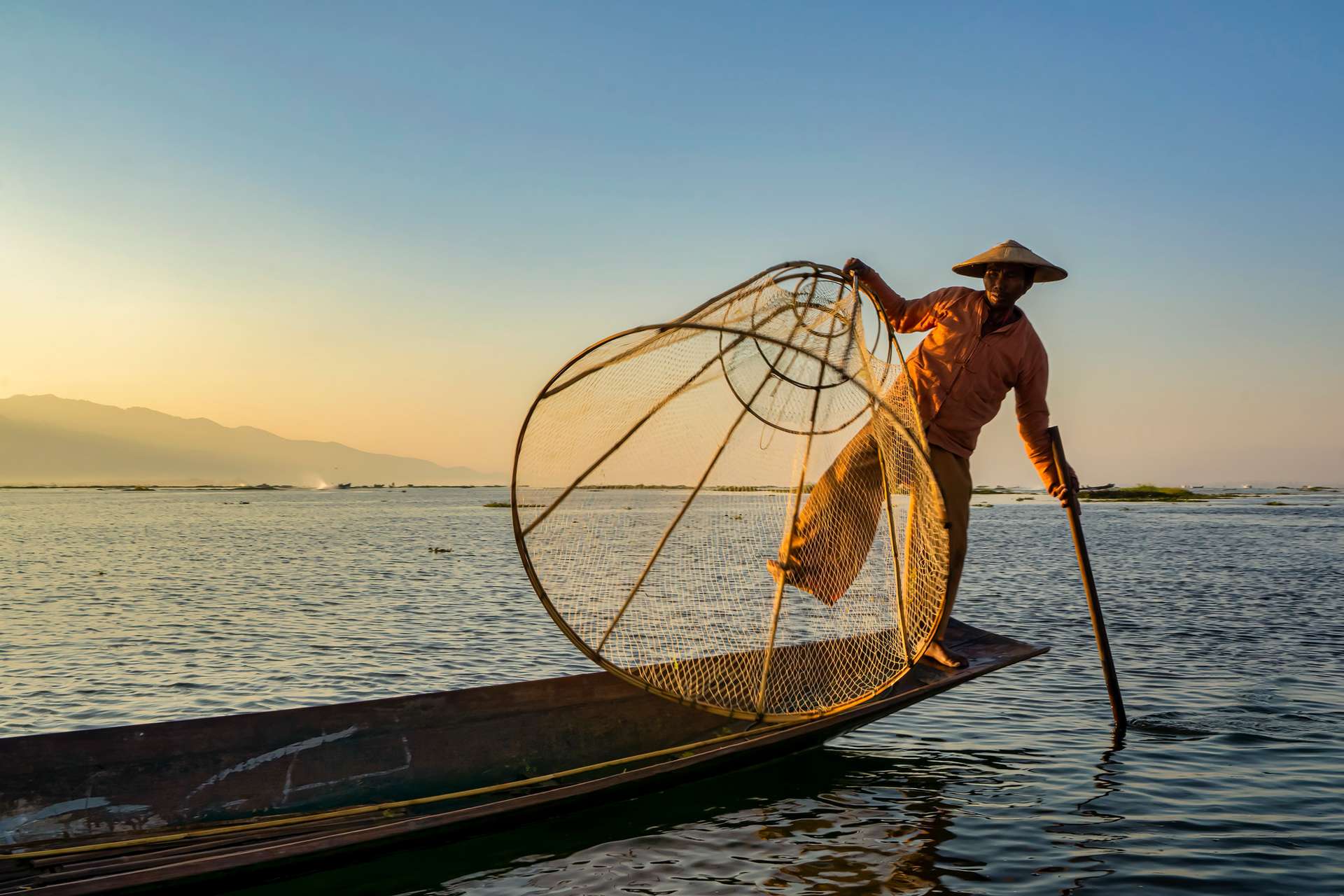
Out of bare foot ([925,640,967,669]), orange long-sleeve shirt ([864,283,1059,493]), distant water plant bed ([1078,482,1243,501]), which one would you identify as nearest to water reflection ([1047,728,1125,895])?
bare foot ([925,640,967,669])

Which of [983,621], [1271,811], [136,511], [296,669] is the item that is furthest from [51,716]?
[136,511]

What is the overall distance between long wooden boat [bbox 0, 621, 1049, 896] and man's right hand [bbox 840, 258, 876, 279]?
87.3 inches

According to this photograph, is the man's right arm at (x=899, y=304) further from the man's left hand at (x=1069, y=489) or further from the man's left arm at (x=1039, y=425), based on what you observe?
the man's left hand at (x=1069, y=489)

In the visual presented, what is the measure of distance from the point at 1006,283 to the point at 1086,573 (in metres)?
1.90

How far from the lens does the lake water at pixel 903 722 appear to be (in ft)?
13.2

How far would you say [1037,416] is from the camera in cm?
553

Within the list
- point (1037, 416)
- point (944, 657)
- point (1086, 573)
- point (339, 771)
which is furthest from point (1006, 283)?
point (339, 771)

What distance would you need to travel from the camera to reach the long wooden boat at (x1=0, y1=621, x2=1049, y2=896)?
3.47 meters

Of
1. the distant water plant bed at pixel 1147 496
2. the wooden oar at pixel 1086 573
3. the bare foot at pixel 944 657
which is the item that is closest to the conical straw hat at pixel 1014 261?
the wooden oar at pixel 1086 573

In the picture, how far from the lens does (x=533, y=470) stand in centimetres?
473

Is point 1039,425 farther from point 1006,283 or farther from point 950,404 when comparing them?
point 1006,283

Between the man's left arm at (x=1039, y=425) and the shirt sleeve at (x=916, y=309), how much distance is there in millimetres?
591

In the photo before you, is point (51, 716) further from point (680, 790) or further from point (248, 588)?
point (248, 588)

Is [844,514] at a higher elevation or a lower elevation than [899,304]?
lower
